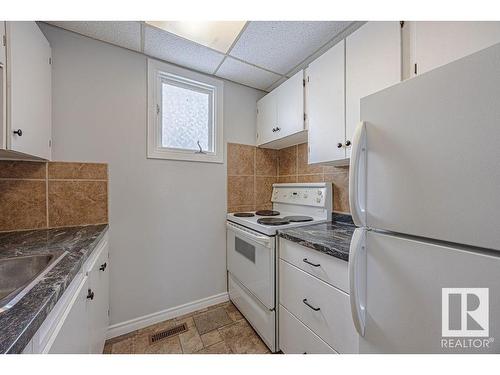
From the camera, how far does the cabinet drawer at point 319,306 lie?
911 mm

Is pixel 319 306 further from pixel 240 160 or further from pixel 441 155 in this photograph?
pixel 240 160

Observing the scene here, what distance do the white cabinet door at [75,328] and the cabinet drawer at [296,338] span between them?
1.08m

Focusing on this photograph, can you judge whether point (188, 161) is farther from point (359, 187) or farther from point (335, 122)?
point (359, 187)

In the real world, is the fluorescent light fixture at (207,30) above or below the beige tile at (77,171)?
above

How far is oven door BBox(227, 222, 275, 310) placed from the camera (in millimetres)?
1362

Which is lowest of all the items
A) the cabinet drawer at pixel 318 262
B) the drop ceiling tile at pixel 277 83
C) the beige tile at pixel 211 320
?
the beige tile at pixel 211 320

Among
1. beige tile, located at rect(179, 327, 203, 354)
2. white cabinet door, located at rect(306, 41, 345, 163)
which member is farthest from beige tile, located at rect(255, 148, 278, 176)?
beige tile, located at rect(179, 327, 203, 354)

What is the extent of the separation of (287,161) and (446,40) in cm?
152

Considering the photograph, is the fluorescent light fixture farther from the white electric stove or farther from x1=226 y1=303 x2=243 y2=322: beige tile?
x1=226 y1=303 x2=243 y2=322: beige tile

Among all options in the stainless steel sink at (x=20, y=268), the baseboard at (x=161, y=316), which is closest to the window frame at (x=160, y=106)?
the stainless steel sink at (x=20, y=268)

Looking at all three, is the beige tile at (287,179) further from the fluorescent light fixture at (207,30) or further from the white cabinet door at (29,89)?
the white cabinet door at (29,89)

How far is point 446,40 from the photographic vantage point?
Result: 0.83m

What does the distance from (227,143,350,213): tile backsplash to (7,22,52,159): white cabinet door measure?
136cm

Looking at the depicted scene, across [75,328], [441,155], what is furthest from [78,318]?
[441,155]
